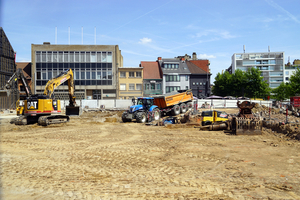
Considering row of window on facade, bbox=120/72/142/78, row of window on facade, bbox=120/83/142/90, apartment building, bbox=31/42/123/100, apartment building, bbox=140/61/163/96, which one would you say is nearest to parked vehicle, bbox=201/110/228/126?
apartment building, bbox=31/42/123/100

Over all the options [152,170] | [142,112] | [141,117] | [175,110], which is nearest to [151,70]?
[175,110]

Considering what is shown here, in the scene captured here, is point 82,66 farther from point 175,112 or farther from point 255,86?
point 255,86

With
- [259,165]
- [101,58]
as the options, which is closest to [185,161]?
[259,165]

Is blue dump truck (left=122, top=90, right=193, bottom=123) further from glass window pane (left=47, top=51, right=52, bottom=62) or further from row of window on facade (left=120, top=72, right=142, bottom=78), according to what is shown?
glass window pane (left=47, top=51, right=52, bottom=62)

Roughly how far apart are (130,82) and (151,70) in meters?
6.84

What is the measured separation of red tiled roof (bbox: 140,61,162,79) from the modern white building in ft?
151

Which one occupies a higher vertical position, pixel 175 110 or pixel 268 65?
pixel 268 65

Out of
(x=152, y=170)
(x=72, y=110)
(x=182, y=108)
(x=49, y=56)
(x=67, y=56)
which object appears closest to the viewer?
(x=152, y=170)

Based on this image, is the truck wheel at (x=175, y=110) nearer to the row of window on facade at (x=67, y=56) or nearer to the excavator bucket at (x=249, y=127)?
the excavator bucket at (x=249, y=127)

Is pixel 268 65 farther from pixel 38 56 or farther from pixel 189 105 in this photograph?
pixel 38 56

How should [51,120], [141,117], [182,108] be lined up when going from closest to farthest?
[51,120] < [141,117] < [182,108]

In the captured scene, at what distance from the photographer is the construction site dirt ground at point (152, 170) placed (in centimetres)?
639

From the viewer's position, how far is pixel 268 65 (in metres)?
94.9

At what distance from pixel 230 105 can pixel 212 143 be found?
3356 cm
